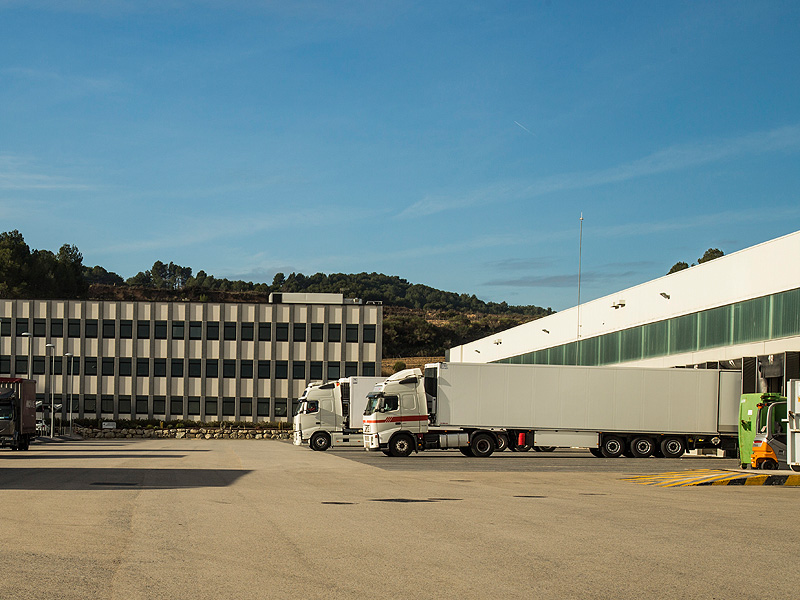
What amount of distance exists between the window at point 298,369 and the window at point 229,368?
218 inches

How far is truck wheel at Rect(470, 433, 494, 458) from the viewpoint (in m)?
35.3

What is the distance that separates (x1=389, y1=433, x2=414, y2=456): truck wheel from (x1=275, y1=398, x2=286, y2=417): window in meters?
49.3

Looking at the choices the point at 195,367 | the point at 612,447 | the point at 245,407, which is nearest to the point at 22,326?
the point at 195,367

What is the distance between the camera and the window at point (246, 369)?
8288 cm

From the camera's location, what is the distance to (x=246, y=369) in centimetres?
8306

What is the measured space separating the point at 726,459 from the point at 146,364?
191 ft

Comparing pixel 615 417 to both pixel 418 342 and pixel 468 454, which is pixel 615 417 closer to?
pixel 468 454

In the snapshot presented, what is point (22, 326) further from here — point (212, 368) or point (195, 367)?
point (212, 368)

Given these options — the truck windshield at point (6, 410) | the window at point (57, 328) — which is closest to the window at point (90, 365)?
the window at point (57, 328)

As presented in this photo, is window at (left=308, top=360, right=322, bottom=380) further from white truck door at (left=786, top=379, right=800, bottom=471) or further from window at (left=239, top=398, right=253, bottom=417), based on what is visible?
white truck door at (left=786, top=379, right=800, bottom=471)

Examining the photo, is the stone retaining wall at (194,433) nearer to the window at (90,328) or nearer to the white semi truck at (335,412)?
the window at (90,328)

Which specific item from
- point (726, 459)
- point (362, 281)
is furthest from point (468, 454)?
point (362, 281)

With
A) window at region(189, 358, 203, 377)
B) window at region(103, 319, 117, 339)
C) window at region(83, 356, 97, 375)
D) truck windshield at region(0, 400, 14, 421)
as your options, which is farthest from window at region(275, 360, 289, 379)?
truck windshield at region(0, 400, 14, 421)

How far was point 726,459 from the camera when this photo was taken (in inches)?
1476
